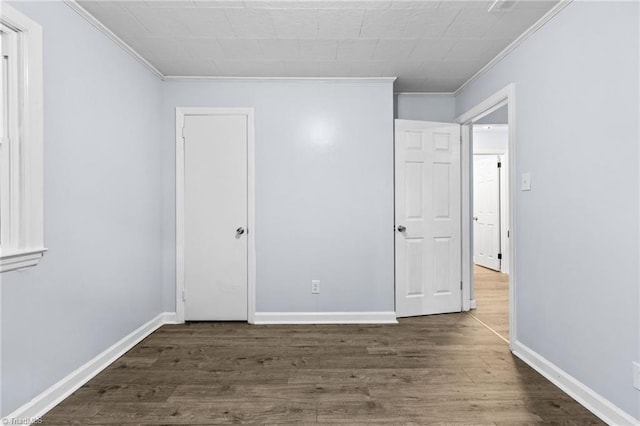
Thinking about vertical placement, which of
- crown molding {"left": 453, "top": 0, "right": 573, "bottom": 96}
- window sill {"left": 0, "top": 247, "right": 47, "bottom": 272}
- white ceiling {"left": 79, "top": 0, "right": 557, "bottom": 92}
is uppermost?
white ceiling {"left": 79, "top": 0, "right": 557, "bottom": 92}

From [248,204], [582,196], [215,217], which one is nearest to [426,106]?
[582,196]

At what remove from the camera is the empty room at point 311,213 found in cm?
173

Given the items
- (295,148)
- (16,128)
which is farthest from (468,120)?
(16,128)

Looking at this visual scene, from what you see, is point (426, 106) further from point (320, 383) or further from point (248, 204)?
point (320, 383)

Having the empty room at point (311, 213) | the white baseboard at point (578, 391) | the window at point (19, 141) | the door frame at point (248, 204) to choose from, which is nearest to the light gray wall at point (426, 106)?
the empty room at point (311, 213)

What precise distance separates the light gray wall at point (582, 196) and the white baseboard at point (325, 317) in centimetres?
120

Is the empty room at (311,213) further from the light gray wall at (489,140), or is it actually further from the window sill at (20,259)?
the light gray wall at (489,140)

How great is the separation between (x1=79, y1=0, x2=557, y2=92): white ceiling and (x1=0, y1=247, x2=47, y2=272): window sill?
5.18 ft

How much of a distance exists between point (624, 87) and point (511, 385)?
6.03 feet

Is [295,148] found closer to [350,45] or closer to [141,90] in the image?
[350,45]

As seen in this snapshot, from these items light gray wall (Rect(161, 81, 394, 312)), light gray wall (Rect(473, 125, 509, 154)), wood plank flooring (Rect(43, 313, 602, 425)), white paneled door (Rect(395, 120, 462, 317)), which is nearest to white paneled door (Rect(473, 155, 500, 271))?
light gray wall (Rect(473, 125, 509, 154))

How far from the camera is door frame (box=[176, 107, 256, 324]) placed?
3.21 metres

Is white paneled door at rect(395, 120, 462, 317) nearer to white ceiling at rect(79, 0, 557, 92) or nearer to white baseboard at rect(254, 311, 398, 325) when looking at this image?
white baseboard at rect(254, 311, 398, 325)

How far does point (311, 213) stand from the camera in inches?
128
